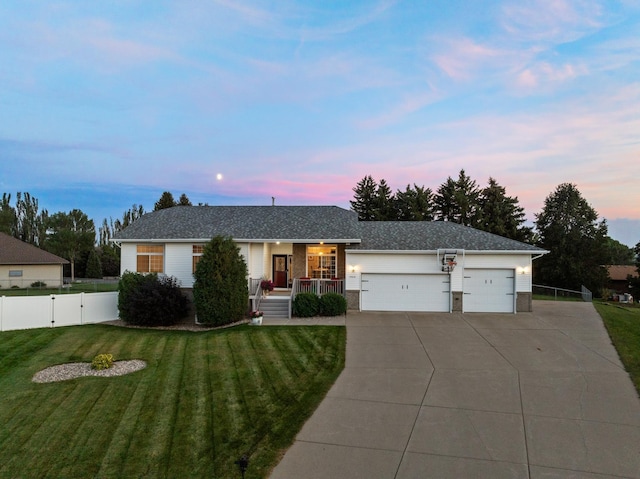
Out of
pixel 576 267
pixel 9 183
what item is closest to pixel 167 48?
pixel 576 267

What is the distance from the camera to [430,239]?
17.4m

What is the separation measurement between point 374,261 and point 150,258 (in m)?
10.7

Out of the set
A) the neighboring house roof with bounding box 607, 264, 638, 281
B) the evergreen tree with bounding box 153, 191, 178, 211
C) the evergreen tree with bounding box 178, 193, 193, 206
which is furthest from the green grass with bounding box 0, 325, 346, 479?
the neighboring house roof with bounding box 607, 264, 638, 281

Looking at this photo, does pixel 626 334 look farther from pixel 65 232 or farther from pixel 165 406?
pixel 65 232

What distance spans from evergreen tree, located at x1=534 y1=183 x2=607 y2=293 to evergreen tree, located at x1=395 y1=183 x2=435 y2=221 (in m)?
12.5

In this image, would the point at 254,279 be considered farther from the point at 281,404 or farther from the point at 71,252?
the point at 71,252

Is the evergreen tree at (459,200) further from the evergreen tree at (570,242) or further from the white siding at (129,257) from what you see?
the white siding at (129,257)

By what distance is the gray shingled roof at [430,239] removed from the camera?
16.2 m

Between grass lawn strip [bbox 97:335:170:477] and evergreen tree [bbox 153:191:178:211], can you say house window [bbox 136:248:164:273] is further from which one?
evergreen tree [bbox 153:191:178:211]

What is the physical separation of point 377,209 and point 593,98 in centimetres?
2603

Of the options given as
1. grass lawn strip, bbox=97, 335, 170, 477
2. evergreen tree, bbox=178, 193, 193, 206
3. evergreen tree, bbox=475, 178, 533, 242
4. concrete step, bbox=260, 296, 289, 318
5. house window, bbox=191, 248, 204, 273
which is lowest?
grass lawn strip, bbox=97, 335, 170, 477

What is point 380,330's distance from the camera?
1260cm

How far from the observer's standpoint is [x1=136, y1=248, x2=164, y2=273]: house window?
55.7ft

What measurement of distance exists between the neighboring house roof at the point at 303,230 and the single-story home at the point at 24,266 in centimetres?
1872
